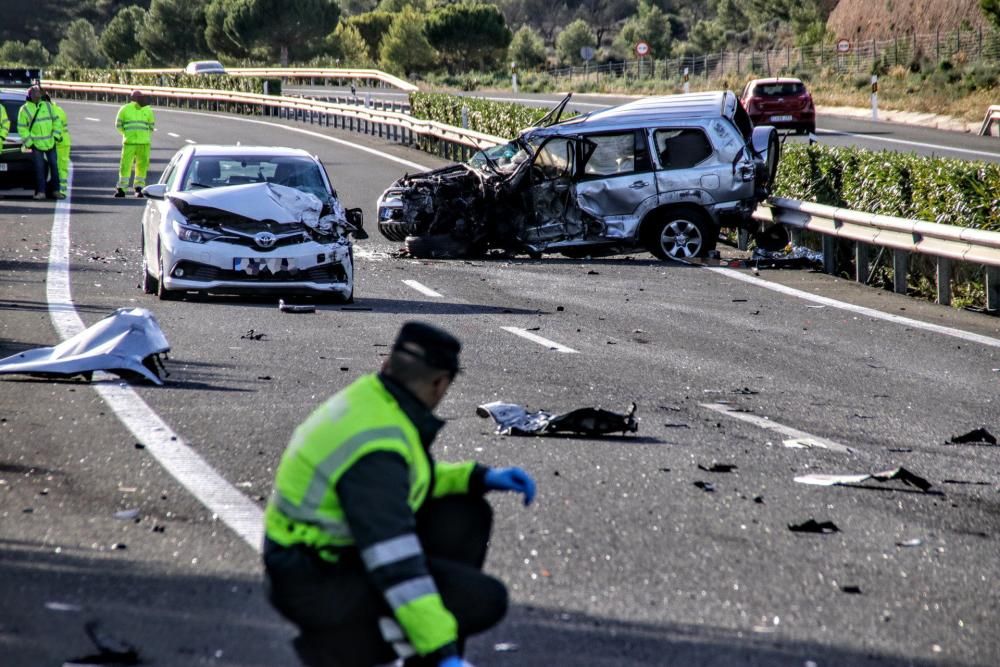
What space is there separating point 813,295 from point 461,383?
22.3 feet

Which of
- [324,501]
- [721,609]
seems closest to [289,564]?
[324,501]

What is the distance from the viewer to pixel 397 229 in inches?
777

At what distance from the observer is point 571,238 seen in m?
19.0

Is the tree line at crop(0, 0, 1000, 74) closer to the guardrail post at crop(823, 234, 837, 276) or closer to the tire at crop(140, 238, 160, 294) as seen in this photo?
the guardrail post at crop(823, 234, 837, 276)

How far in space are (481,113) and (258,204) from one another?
71.1 ft

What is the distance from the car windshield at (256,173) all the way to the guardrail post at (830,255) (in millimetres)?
6438

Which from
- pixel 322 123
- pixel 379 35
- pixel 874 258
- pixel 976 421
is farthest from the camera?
pixel 379 35

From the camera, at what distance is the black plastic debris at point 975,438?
8.49 m

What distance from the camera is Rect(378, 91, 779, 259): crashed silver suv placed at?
61.4 ft

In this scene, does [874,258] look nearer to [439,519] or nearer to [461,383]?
[461,383]

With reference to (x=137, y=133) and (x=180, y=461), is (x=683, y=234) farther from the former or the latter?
(x=180, y=461)

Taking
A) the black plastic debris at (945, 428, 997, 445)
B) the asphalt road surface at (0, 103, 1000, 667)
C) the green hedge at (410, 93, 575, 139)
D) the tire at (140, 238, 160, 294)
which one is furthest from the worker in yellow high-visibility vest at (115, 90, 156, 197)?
the black plastic debris at (945, 428, 997, 445)

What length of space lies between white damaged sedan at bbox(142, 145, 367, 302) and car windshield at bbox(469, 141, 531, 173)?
14.1 ft

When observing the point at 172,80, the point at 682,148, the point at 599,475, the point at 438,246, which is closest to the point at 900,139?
the point at 682,148
